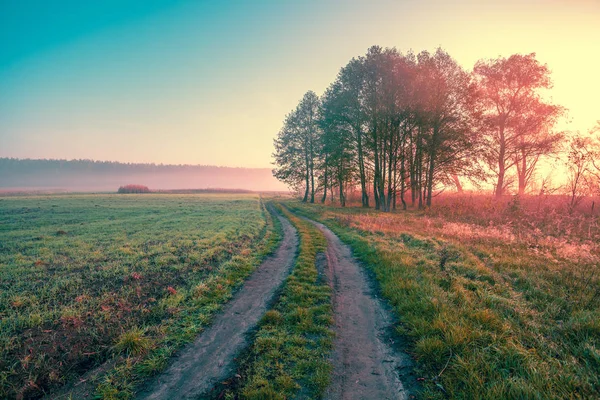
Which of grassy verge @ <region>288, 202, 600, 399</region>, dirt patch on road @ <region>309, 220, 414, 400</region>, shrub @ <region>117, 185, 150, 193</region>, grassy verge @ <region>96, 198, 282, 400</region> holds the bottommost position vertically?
grassy verge @ <region>96, 198, 282, 400</region>

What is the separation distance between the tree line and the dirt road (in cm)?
2234

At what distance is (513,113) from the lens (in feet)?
90.1

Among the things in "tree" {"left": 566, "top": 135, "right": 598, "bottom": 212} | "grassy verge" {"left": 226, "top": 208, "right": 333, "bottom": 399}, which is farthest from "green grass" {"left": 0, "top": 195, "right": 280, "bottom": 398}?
"tree" {"left": 566, "top": 135, "right": 598, "bottom": 212}

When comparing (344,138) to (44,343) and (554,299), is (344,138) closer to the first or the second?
(554,299)

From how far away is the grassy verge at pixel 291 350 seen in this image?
4.05 m

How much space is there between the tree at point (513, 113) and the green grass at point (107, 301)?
92.8 ft

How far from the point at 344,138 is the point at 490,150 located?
610 inches

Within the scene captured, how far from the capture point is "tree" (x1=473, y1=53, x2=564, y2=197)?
26344 mm

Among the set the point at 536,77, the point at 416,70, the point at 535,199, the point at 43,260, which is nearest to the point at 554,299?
the point at 43,260

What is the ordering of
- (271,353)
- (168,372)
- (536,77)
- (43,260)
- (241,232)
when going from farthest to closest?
1. (536,77)
2. (241,232)
3. (43,260)
4. (271,353)
5. (168,372)

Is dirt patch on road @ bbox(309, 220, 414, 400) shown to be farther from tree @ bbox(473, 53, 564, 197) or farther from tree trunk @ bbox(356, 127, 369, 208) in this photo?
tree @ bbox(473, 53, 564, 197)

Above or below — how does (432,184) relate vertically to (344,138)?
below

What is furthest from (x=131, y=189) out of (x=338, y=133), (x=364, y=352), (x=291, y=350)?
(x=364, y=352)

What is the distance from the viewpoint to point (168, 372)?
180 inches
